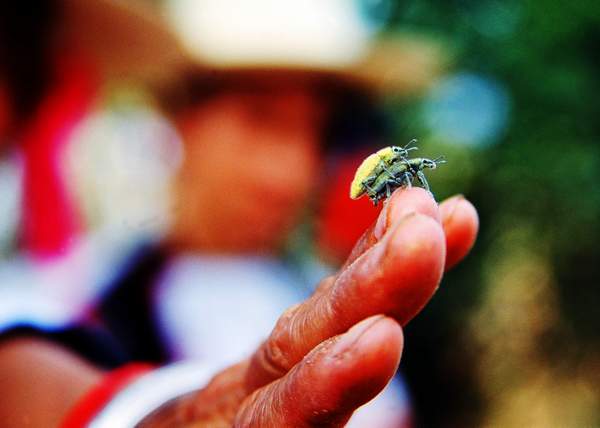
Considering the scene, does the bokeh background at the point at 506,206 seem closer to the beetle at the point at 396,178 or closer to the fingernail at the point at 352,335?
the beetle at the point at 396,178

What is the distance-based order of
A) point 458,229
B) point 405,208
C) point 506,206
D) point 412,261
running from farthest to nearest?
1. point 506,206
2. point 458,229
3. point 405,208
4. point 412,261

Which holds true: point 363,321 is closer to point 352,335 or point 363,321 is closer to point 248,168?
point 352,335

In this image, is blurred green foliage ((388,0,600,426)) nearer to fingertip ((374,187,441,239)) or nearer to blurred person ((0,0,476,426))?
blurred person ((0,0,476,426))

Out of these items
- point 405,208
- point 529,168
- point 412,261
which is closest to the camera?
point 412,261

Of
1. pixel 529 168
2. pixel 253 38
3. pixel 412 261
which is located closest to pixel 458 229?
pixel 412 261

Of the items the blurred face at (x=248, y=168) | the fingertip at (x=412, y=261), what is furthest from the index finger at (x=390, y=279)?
the blurred face at (x=248, y=168)

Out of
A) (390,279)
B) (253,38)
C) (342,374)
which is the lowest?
(342,374)

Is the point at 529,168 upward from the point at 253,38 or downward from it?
downward
